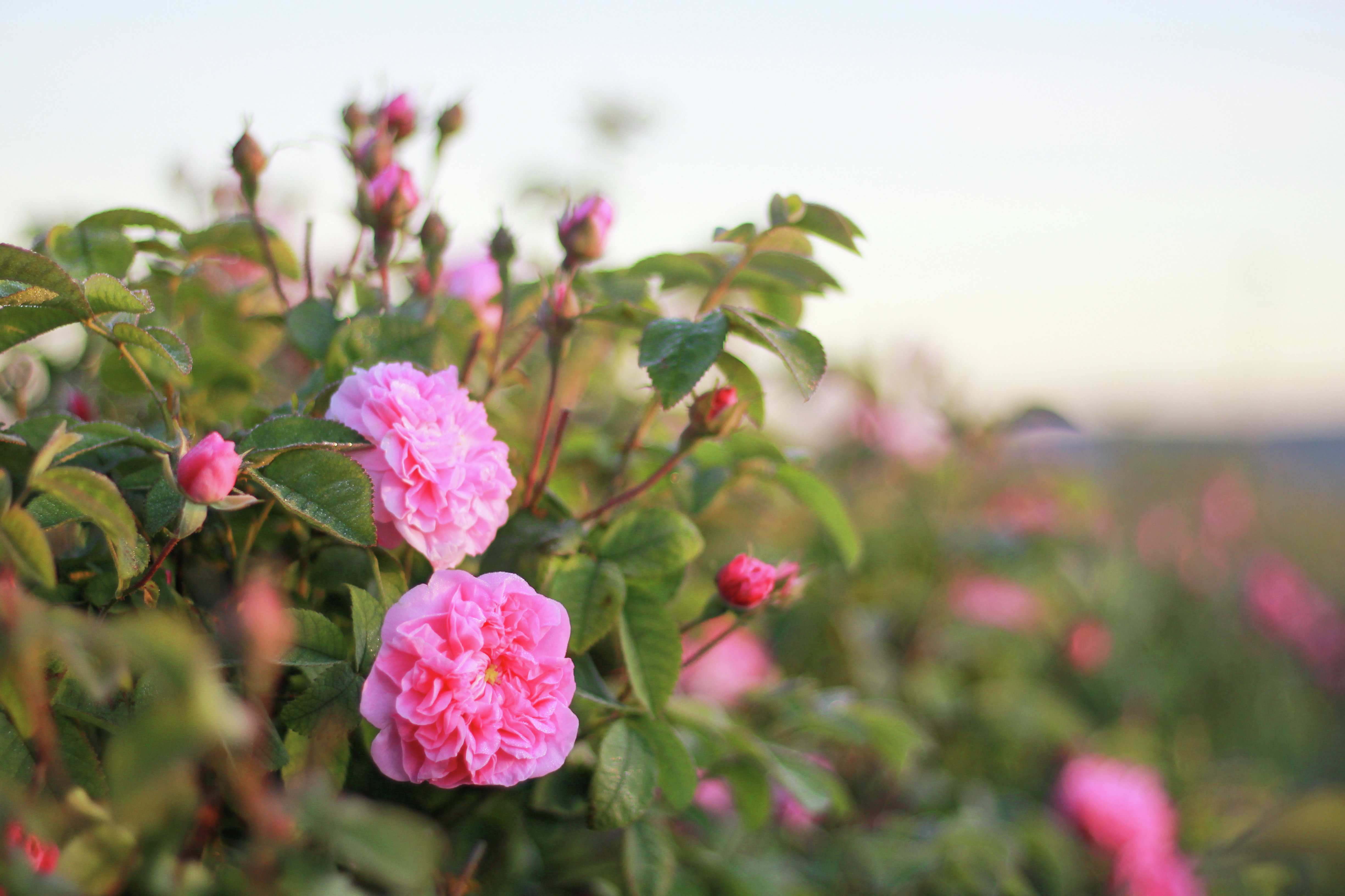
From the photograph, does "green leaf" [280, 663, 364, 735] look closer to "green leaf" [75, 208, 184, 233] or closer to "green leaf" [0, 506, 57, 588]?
"green leaf" [0, 506, 57, 588]

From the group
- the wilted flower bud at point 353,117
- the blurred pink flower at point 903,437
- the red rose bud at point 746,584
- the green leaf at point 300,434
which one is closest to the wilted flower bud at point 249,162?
the wilted flower bud at point 353,117

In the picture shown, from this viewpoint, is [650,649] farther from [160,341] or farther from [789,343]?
[160,341]

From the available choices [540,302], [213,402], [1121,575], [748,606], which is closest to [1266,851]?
[748,606]

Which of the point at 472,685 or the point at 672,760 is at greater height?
the point at 472,685

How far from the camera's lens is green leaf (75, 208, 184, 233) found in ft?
2.57

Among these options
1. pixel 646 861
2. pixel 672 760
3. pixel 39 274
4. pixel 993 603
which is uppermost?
pixel 39 274

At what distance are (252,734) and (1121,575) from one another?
2.62 m

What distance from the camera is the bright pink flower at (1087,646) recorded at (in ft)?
7.18

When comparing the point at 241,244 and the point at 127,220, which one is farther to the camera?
the point at 241,244

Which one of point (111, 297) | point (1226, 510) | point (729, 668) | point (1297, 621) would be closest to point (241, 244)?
point (111, 297)

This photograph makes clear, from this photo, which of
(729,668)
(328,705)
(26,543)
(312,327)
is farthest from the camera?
(729,668)

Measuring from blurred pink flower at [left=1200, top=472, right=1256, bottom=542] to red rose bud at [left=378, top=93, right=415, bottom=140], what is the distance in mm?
3766

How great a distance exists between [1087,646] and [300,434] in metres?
2.09

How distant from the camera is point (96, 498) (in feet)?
1.63
